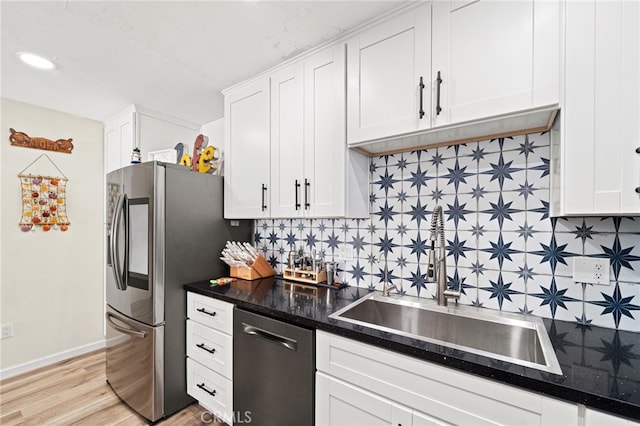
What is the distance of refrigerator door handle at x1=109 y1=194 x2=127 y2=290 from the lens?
205 centimetres

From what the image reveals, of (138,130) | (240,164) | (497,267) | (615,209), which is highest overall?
(138,130)

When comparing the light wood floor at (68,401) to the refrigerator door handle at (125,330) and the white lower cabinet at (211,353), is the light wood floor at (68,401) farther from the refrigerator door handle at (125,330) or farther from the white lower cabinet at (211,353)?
the refrigerator door handle at (125,330)

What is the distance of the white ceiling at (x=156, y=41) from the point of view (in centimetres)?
142

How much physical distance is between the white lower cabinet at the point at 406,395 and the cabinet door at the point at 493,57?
1006mm

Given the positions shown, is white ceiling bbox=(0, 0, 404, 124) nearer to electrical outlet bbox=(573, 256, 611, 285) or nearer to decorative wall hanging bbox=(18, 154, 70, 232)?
decorative wall hanging bbox=(18, 154, 70, 232)

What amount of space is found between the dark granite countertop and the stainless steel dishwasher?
7cm

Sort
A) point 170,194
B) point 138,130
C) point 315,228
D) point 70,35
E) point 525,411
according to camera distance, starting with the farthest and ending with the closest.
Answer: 1. point 138,130
2. point 315,228
3. point 170,194
4. point 70,35
5. point 525,411

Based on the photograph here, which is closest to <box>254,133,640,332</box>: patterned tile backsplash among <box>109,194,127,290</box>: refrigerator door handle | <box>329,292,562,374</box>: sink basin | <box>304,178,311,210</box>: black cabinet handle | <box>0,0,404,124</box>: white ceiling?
<box>329,292,562,374</box>: sink basin

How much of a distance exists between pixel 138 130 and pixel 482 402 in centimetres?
304

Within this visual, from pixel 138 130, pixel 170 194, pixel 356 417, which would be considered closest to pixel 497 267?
pixel 356 417

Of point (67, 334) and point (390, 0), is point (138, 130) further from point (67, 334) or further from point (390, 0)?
point (390, 0)

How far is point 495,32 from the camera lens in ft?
3.83

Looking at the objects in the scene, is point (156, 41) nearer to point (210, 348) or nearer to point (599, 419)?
point (210, 348)

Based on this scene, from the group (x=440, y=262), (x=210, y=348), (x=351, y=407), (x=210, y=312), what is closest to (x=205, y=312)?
(x=210, y=312)
